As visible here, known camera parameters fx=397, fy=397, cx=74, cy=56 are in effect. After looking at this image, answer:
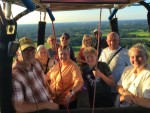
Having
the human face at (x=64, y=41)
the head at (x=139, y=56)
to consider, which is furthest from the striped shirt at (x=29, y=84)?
the human face at (x=64, y=41)

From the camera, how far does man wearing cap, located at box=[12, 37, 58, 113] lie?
373cm

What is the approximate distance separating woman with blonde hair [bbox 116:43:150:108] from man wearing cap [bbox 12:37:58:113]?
77cm

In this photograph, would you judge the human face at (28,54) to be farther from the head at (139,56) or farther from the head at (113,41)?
the head at (113,41)

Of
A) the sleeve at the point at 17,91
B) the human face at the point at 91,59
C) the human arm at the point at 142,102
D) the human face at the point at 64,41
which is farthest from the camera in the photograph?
the human face at the point at 64,41

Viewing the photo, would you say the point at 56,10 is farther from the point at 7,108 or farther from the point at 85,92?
the point at 7,108

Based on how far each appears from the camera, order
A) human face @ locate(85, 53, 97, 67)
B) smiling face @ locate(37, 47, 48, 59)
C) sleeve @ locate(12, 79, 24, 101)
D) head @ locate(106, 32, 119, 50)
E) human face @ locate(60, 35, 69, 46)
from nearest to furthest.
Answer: sleeve @ locate(12, 79, 24, 101) → human face @ locate(85, 53, 97, 67) → head @ locate(106, 32, 119, 50) → smiling face @ locate(37, 47, 48, 59) → human face @ locate(60, 35, 69, 46)

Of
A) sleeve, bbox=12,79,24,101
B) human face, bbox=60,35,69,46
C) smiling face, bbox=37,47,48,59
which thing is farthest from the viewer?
human face, bbox=60,35,69,46

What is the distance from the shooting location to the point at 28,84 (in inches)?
154

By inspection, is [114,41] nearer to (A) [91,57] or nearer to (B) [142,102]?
(A) [91,57]

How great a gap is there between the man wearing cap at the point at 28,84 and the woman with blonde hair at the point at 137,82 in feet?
2.53

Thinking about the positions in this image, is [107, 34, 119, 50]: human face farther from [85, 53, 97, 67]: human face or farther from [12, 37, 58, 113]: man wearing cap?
[12, 37, 58, 113]: man wearing cap

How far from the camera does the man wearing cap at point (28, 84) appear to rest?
3727 mm

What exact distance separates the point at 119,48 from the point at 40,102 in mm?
1968

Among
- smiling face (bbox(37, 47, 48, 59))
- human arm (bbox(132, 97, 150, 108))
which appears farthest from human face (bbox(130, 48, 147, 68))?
smiling face (bbox(37, 47, 48, 59))
